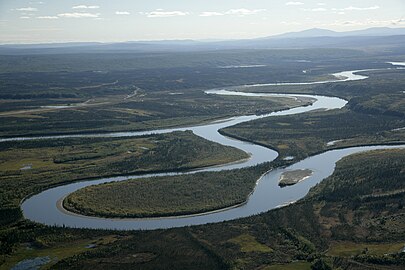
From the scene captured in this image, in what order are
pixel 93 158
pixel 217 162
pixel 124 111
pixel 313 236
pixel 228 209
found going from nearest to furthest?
pixel 313 236, pixel 228 209, pixel 217 162, pixel 93 158, pixel 124 111

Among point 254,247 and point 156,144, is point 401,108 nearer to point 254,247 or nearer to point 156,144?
point 156,144

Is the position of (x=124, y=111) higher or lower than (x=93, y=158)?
higher

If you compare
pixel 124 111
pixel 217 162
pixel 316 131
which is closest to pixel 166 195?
pixel 217 162

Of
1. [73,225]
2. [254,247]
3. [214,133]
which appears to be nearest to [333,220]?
[254,247]

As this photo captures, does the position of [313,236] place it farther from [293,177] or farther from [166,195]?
[293,177]

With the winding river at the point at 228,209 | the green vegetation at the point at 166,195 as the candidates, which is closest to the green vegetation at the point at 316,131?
the winding river at the point at 228,209

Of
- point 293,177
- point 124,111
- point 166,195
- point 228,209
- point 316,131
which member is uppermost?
point 124,111

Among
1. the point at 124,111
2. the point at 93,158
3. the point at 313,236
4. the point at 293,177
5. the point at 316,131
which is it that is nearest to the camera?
the point at 313,236

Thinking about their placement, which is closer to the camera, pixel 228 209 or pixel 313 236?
pixel 313 236
